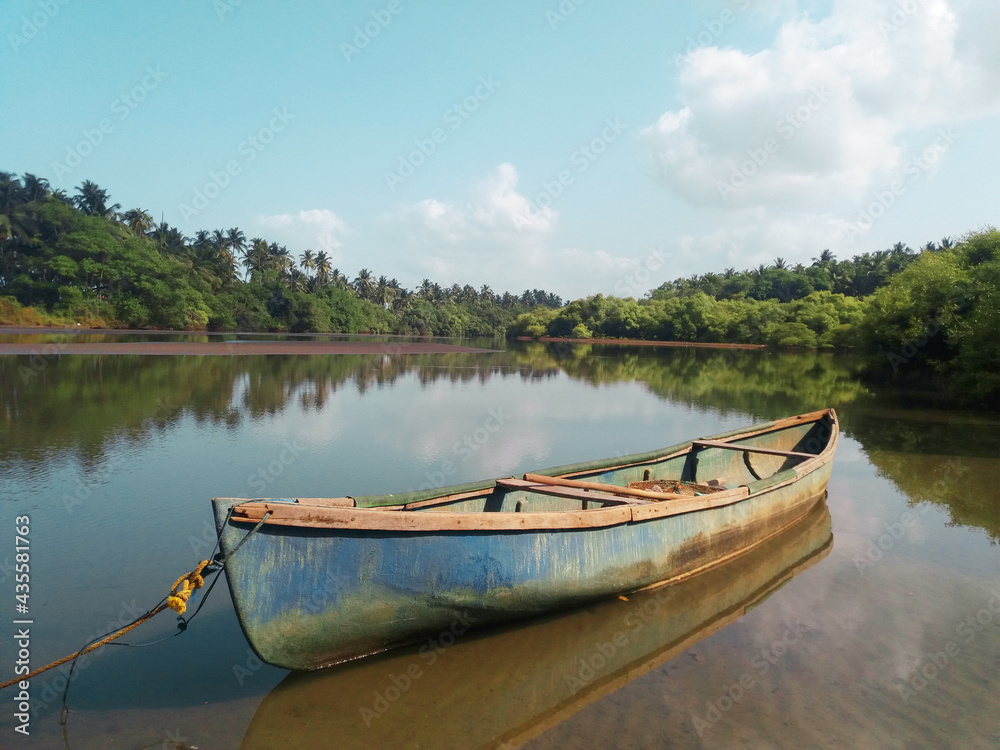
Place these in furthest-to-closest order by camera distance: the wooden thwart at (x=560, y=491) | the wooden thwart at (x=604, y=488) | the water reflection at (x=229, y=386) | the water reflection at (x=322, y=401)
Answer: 1. the water reflection at (x=229, y=386)
2. the water reflection at (x=322, y=401)
3. the wooden thwart at (x=604, y=488)
4. the wooden thwart at (x=560, y=491)

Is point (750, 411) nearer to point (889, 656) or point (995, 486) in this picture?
point (995, 486)

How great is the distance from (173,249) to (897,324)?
65988 millimetres

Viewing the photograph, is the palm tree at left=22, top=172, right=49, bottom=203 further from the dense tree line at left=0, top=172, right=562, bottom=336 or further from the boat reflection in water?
the boat reflection in water

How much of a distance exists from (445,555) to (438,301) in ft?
348

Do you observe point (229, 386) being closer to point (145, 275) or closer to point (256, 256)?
point (145, 275)

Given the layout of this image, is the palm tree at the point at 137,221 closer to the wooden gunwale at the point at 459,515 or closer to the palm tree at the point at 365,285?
the palm tree at the point at 365,285

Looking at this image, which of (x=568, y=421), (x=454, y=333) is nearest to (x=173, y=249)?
(x=454, y=333)

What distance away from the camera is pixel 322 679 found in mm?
4629

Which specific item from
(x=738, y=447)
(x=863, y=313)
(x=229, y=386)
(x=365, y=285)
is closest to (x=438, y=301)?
(x=365, y=285)

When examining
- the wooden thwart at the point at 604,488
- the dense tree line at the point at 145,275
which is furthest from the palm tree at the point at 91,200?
the wooden thwart at the point at 604,488

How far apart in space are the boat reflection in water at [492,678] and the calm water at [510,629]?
19 mm

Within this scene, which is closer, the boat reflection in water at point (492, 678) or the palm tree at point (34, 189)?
the boat reflection in water at point (492, 678)

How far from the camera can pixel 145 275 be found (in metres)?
51.2

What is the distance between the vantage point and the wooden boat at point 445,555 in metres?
4.27
